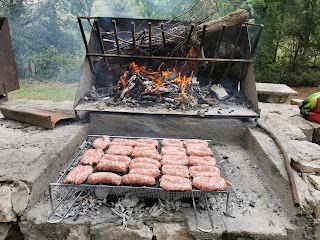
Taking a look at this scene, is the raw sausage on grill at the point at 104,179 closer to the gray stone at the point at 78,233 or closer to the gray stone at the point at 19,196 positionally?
the gray stone at the point at 78,233

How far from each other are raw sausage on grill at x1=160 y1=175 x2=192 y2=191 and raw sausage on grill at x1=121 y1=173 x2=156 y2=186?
0.12 m

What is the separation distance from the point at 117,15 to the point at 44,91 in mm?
4952

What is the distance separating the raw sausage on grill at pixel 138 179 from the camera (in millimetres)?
3104

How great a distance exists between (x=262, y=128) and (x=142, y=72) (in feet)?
7.92

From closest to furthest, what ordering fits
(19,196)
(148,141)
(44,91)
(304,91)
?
(19,196), (148,141), (44,91), (304,91)

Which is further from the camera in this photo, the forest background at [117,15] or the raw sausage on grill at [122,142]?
the forest background at [117,15]

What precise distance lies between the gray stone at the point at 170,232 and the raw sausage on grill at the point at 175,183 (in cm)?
37

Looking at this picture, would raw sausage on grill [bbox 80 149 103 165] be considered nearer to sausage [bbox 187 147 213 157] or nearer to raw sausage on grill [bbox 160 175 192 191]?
raw sausage on grill [bbox 160 175 192 191]

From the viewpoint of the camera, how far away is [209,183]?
309 cm

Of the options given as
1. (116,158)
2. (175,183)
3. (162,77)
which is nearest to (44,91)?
(162,77)

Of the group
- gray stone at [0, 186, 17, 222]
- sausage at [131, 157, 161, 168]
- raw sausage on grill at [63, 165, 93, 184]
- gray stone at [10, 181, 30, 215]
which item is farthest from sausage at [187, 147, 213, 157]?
gray stone at [0, 186, 17, 222]

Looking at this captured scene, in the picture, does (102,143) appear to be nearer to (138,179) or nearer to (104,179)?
(104,179)

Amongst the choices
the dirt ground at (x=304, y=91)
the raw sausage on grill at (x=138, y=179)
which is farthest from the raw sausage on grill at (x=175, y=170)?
the dirt ground at (x=304, y=91)

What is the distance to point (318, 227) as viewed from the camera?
300 centimetres
